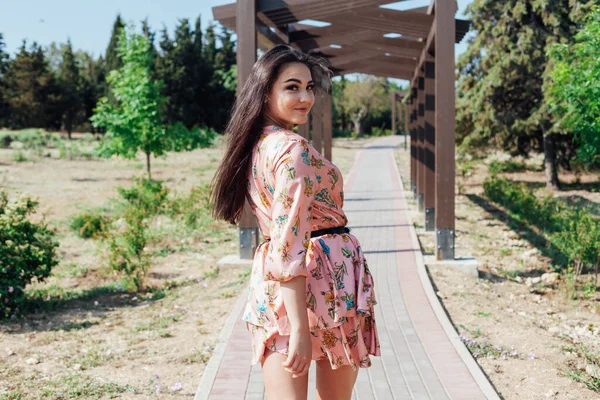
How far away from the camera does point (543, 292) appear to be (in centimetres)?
718

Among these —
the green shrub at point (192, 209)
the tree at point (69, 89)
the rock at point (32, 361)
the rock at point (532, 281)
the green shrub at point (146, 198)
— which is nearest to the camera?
the rock at point (32, 361)

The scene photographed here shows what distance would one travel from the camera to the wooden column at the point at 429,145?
977 centimetres

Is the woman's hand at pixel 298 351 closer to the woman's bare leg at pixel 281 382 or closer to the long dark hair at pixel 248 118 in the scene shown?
the woman's bare leg at pixel 281 382

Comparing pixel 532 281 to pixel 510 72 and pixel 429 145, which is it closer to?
pixel 429 145

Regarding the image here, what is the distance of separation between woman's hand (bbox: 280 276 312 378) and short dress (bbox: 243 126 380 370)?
4cm

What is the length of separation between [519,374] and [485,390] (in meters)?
0.52

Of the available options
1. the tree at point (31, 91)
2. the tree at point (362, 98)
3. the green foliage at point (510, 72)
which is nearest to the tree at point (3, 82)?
the tree at point (31, 91)

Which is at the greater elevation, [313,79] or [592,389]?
[313,79]

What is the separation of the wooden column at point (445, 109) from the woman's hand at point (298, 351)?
5624 millimetres

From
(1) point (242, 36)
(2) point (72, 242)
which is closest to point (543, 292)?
(1) point (242, 36)

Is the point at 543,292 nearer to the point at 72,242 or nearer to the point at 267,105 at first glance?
the point at 267,105

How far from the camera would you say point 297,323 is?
188 cm

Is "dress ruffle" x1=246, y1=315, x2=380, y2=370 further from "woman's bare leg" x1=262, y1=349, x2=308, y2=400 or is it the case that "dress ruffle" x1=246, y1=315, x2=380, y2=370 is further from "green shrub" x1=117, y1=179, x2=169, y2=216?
"green shrub" x1=117, y1=179, x2=169, y2=216

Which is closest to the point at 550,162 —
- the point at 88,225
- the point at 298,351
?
the point at 88,225
